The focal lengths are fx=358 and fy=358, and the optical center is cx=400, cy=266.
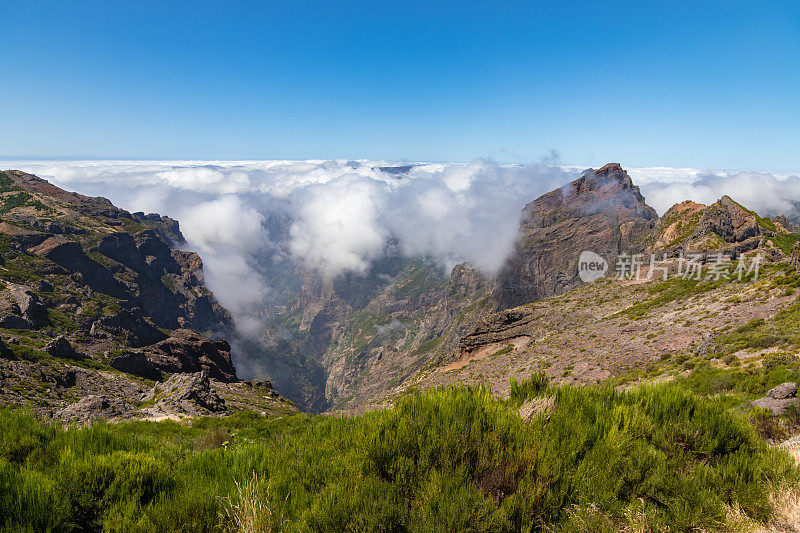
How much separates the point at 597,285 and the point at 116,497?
84914 mm

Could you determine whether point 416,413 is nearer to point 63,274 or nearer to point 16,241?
point 63,274

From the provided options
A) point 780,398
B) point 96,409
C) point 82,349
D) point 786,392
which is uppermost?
point 786,392

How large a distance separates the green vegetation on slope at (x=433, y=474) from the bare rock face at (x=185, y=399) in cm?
3112

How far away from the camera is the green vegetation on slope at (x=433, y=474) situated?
4.59 m

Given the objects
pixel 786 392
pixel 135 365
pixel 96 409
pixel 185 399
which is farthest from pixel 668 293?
pixel 135 365

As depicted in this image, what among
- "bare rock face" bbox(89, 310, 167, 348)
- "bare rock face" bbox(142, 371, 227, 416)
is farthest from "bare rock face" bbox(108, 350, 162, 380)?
"bare rock face" bbox(142, 371, 227, 416)

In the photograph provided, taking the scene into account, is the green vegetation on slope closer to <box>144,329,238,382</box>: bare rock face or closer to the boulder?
the boulder

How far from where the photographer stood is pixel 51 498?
4.43 meters

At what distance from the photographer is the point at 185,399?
37062 mm

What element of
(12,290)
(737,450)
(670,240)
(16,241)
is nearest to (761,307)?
(737,450)

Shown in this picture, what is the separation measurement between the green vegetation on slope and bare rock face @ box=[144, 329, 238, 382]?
93.4m

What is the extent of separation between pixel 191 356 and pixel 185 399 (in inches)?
2675

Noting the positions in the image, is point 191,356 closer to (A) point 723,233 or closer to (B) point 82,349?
(B) point 82,349

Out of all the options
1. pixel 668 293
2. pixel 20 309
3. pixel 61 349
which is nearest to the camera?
pixel 668 293
